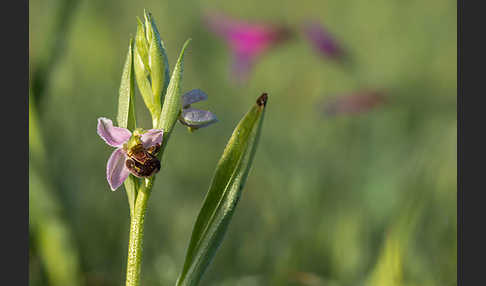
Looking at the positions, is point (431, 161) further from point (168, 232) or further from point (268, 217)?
point (168, 232)

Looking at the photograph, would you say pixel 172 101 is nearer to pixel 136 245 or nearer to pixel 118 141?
pixel 118 141

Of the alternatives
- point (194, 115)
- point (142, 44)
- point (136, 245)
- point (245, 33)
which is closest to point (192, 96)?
point (194, 115)

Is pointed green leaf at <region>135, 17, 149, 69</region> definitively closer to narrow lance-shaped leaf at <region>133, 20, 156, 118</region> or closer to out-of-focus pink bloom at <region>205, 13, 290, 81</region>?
narrow lance-shaped leaf at <region>133, 20, 156, 118</region>

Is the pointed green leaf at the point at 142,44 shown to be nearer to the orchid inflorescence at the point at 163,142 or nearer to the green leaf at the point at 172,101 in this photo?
the orchid inflorescence at the point at 163,142

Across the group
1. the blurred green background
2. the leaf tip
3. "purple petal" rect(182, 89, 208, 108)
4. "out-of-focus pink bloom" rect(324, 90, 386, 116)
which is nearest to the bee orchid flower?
"purple petal" rect(182, 89, 208, 108)

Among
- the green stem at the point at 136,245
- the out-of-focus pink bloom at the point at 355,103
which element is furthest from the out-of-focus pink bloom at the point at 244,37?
the green stem at the point at 136,245
